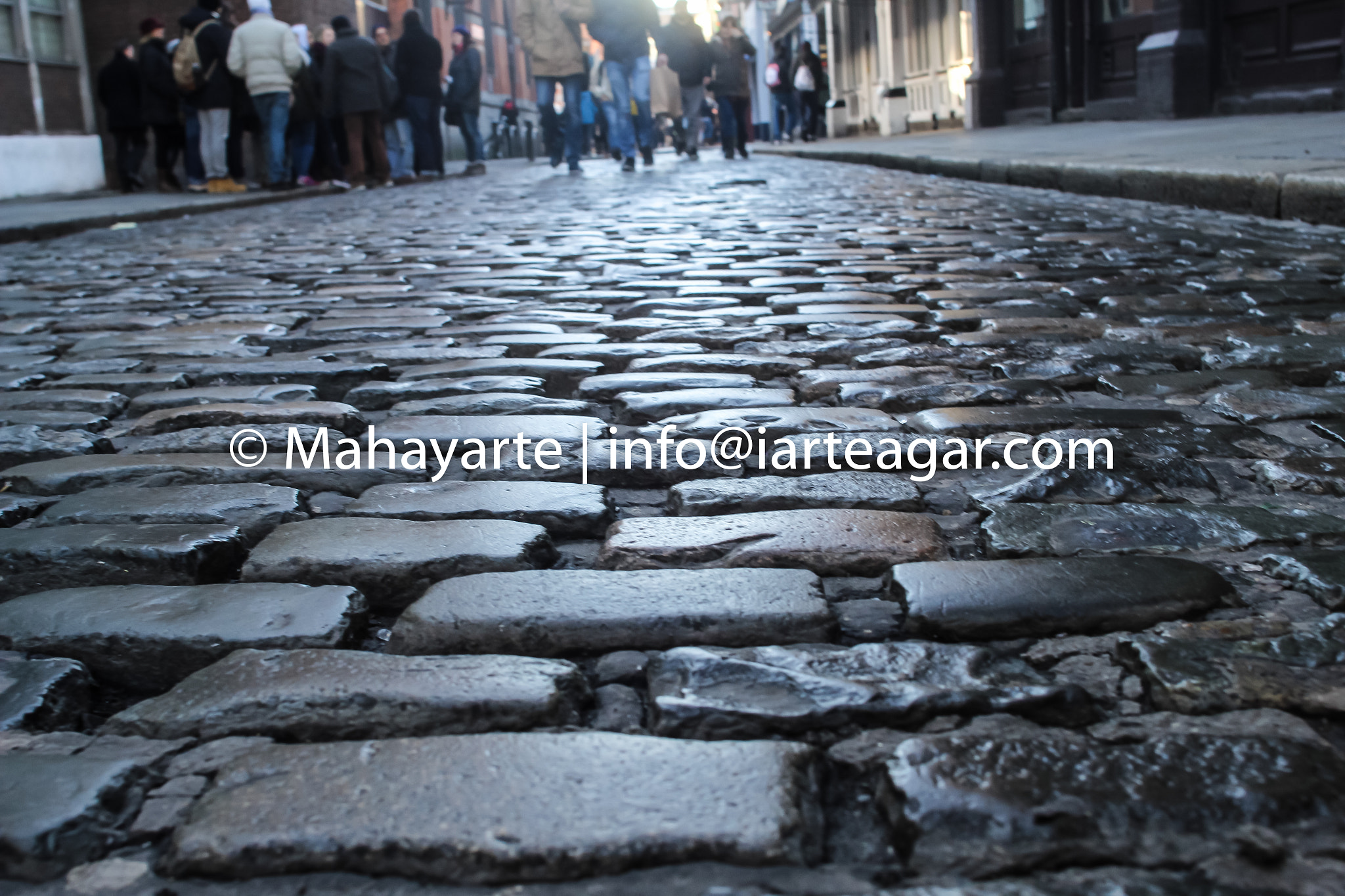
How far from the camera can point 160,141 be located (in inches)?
535

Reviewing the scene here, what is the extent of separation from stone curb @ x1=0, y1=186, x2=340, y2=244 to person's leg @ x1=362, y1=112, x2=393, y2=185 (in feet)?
5.04

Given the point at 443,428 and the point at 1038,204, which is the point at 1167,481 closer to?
the point at 443,428

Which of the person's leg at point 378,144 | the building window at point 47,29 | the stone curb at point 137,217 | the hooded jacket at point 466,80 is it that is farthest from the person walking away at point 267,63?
the building window at point 47,29

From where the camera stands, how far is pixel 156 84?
42.1ft

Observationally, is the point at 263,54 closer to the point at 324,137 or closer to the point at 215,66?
the point at 215,66

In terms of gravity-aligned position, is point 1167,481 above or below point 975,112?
below

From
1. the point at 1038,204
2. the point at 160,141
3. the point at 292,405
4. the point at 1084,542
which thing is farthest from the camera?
the point at 160,141

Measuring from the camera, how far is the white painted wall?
45.9 feet

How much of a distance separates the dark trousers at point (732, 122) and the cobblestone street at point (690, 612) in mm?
14165

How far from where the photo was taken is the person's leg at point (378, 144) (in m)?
14.0

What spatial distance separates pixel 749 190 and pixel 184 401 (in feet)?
25.0

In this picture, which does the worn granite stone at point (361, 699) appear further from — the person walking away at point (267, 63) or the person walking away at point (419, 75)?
the person walking away at point (419, 75)

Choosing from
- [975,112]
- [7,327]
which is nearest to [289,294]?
[7,327]

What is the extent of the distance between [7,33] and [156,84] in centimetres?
342
